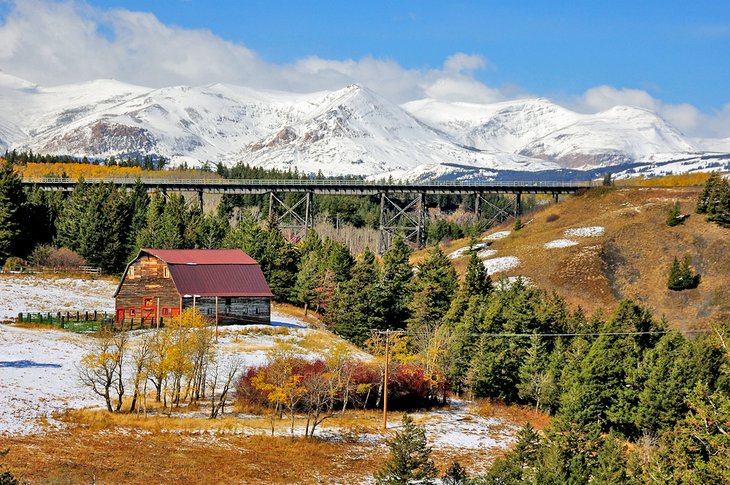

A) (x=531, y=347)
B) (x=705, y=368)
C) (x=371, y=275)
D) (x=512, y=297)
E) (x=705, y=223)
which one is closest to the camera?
(x=705, y=368)

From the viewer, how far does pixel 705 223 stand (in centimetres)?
10112

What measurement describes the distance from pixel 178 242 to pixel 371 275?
112 feet

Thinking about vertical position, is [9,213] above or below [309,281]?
above

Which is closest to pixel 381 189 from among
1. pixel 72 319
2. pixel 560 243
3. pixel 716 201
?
pixel 560 243

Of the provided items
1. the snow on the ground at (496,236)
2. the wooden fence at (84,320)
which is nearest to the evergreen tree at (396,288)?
the wooden fence at (84,320)

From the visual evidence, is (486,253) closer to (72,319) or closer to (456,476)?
(72,319)

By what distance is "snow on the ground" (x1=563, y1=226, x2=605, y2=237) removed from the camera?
10462 centimetres

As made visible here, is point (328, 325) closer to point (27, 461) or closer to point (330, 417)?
point (330, 417)

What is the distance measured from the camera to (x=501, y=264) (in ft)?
327

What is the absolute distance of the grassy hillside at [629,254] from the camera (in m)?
85.7

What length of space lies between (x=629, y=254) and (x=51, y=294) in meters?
63.9

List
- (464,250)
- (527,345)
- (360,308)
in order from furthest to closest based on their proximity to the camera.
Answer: (464,250), (360,308), (527,345)

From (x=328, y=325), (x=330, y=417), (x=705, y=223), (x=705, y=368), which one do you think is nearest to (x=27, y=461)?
(x=330, y=417)

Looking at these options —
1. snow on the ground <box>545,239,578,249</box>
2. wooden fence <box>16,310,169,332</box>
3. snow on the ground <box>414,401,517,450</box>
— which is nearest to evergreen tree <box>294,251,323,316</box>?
wooden fence <box>16,310,169,332</box>
